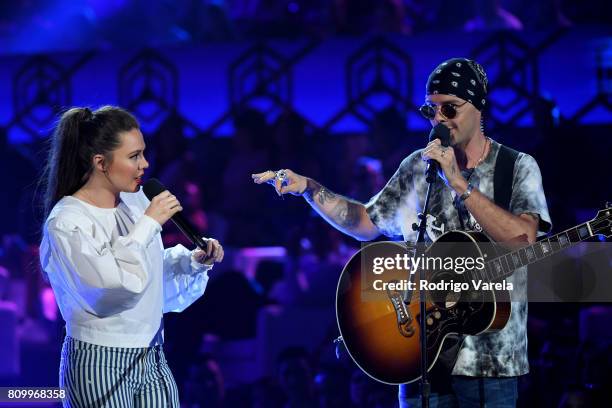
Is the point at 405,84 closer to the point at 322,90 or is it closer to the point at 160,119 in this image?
the point at 322,90

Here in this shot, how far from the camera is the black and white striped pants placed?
266cm

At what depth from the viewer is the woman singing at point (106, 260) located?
103 inches

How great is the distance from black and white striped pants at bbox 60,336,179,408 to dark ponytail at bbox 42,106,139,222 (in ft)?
1.71

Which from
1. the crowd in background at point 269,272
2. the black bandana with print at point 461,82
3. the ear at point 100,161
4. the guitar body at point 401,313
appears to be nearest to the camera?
the ear at point 100,161

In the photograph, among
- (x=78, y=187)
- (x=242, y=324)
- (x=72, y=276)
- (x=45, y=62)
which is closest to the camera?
(x=72, y=276)

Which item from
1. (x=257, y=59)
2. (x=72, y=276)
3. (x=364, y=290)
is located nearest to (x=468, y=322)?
(x=364, y=290)

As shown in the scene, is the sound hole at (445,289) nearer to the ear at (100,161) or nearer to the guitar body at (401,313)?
the guitar body at (401,313)

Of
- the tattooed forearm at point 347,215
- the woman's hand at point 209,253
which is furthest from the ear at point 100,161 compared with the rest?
the tattooed forearm at point 347,215

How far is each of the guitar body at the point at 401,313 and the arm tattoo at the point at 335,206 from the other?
185 mm

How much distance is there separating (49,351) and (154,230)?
Answer: 325 centimetres

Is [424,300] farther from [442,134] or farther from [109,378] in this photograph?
[109,378]

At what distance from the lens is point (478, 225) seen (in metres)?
3.04

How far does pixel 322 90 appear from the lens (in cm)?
653

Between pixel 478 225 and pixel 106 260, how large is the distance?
1328 mm
